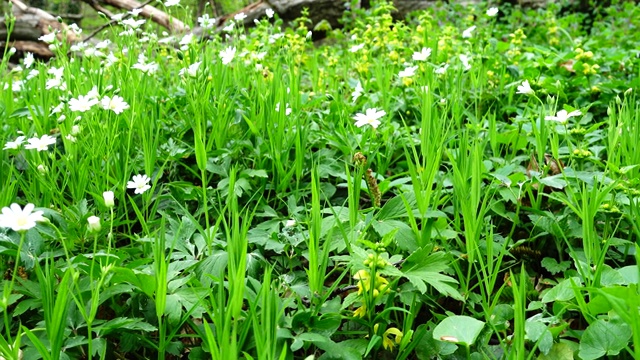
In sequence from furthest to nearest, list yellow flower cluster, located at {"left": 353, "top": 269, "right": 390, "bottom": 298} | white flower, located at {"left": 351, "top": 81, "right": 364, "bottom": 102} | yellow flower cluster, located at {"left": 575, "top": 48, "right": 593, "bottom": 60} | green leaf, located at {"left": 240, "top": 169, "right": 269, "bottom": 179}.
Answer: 1. yellow flower cluster, located at {"left": 575, "top": 48, "right": 593, "bottom": 60}
2. white flower, located at {"left": 351, "top": 81, "right": 364, "bottom": 102}
3. green leaf, located at {"left": 240, "top": 169, "right": 269, "bottom": 179}
4. yellow flower cluster, located at {"left": 353, "top": 269, "right": 390, "bottom": 298}

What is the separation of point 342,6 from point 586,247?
5724mm

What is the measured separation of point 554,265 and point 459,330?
Answer: 439 mm

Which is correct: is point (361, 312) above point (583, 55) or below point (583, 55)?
below

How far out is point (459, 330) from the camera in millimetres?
995

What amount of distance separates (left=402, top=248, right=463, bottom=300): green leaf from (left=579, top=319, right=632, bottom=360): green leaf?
24cm

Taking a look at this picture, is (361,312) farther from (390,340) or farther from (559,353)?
(559,353)

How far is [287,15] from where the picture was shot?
6262mm

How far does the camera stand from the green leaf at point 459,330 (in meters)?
0.97

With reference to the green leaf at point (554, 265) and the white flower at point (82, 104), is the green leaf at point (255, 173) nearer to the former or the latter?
the white flower at point (82, 104)

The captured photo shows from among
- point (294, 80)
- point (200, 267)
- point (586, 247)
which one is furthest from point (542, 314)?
point (294, 80)

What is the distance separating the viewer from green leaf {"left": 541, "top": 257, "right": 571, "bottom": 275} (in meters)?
1.28

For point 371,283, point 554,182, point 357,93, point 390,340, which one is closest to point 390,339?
point 390,340

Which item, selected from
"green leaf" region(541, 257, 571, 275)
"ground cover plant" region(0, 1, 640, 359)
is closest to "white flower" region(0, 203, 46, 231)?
"ground cover plant" region(0, 1, 640, 359)

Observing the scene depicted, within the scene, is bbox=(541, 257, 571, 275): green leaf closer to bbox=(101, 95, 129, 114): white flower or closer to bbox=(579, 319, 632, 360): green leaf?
bbox=(579, 319, 632, 360): green leaf
